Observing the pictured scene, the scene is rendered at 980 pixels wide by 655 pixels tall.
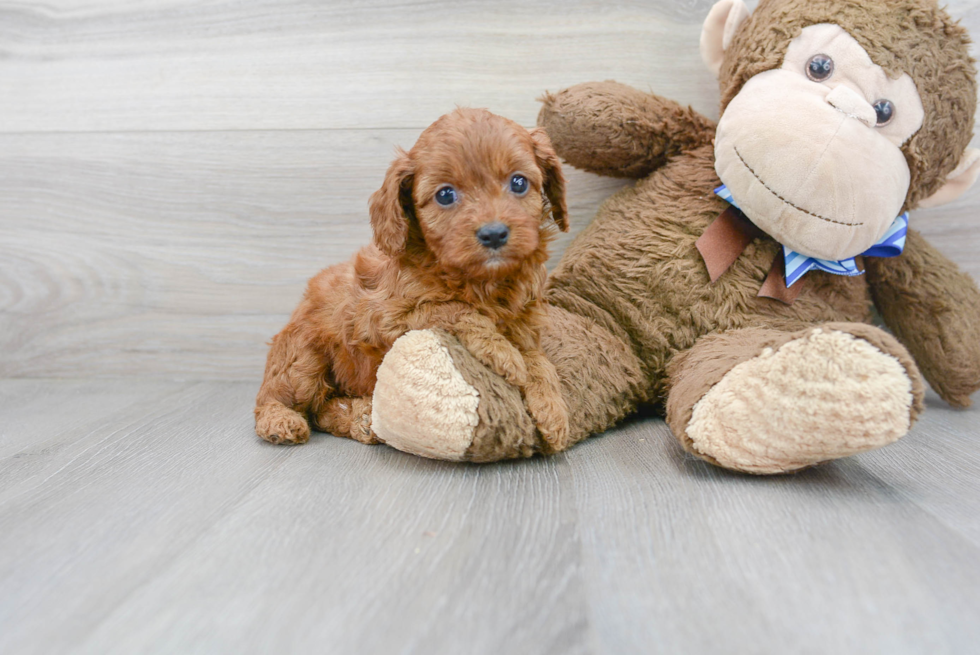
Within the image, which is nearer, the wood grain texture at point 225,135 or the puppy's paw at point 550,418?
the puppy's paw at point 550,418

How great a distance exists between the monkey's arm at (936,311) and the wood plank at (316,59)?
2.01 feet

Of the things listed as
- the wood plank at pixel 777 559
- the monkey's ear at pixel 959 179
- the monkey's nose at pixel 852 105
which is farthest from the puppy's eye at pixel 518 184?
the monkey's ear at pixel 959 179

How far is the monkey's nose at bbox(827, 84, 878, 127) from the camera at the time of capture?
1223mm

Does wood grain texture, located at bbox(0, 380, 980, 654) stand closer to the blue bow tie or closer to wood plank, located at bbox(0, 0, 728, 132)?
the blue bow tie

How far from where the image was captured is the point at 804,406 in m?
1.02

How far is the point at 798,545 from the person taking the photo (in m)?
0.88

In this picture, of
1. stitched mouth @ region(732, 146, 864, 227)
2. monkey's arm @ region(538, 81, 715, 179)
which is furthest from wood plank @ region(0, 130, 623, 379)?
stitched mouth @ region(732, 146, 864, 227)

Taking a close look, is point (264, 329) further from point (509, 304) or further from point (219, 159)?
point (509, 304)

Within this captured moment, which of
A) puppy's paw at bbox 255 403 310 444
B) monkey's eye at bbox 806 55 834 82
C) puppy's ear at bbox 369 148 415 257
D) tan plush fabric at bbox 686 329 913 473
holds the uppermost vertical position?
monkey's eye at bbox 806 55 834 82

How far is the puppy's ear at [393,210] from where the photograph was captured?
1140mm

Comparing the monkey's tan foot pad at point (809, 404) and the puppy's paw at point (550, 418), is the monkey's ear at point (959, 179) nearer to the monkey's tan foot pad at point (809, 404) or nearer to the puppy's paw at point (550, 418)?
the monkey's tan foot pad at point (809, 404)

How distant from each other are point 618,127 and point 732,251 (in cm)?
37

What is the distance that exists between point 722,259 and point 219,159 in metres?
1.37

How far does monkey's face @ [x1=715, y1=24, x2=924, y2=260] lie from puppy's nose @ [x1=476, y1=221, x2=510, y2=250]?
0.57 m
